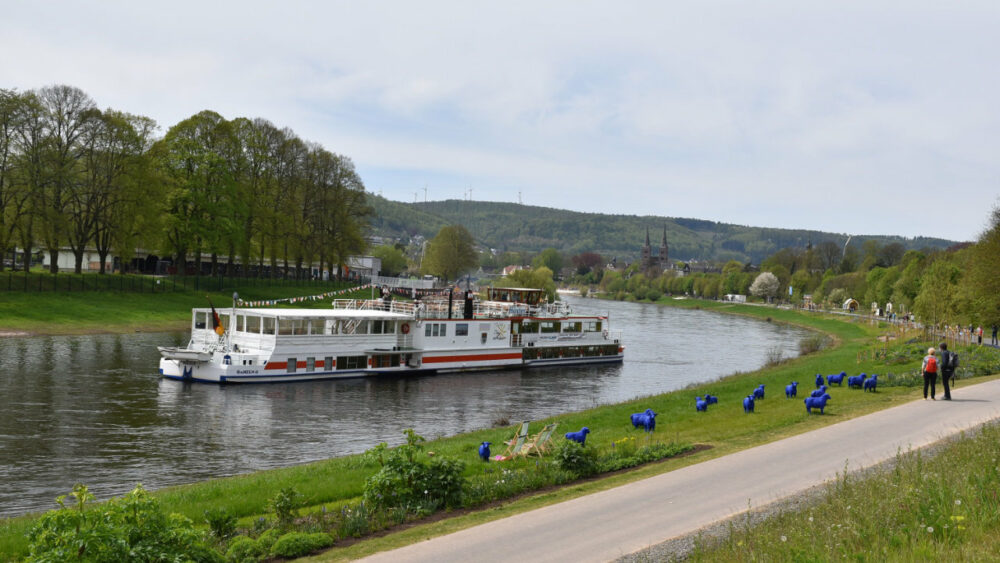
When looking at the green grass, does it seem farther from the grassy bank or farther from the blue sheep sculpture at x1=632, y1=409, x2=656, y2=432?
the grassy bank

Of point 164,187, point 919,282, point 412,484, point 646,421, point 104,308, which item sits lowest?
point 646,421

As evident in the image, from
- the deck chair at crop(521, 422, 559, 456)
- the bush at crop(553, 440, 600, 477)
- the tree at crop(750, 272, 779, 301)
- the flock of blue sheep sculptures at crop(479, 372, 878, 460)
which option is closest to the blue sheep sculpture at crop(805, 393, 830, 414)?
the flock of blue sheep sculptures at crop(479, 372, 878, 460)

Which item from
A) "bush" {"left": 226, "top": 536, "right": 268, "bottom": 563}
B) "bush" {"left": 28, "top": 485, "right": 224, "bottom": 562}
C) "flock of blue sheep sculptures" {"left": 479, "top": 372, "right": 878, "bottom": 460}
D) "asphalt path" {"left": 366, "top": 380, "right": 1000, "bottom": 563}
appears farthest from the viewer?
"flock of blue sheep sculptures" {"left": 479, "top": 372, "right": 878, "bottom": 460}

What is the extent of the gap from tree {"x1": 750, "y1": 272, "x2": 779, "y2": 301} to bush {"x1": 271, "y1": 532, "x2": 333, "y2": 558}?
18239 cm

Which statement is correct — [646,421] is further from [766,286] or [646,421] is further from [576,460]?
[766,286]

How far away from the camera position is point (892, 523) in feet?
40.3

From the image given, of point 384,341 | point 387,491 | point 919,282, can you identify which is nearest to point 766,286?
point 919,282

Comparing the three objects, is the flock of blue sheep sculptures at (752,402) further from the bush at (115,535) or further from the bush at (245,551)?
the bush at (115,535)

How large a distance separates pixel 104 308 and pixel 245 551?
60.3m

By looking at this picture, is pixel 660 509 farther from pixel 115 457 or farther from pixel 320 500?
pixel 115 457

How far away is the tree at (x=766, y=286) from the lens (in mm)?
185000

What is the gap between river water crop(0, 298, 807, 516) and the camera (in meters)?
26.6

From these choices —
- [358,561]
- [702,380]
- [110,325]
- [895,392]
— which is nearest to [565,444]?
[358,561]

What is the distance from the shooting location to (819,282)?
176375 millimetres
